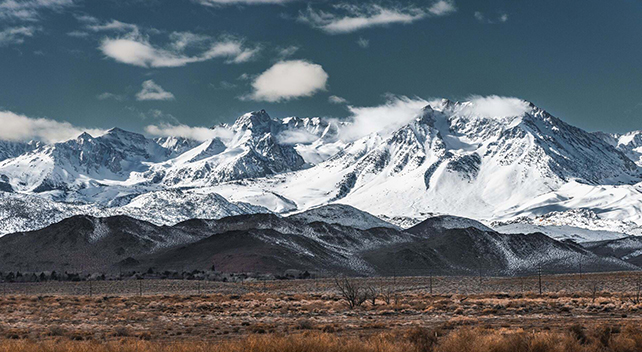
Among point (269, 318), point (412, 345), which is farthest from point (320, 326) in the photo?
point (412, 345)

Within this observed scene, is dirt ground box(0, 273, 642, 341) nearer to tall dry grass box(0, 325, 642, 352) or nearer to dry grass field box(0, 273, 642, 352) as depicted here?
dry grass field box(0, 273, 642, 352)

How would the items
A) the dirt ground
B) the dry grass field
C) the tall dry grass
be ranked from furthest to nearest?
the dirt ground → the dry grass field → the tall dry grass

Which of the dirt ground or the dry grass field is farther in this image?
the dirt ground

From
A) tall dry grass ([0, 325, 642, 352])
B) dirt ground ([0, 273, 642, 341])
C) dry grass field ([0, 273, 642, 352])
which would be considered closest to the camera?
tall dry grass ([0, 325, 642, 352])

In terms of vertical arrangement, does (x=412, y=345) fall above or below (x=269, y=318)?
above

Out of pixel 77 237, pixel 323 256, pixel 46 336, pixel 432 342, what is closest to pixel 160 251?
pixel 77 237

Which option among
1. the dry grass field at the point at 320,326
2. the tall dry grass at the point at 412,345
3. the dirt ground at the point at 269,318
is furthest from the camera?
the dirt ground at the point at 269,318

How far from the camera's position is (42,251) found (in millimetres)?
191625

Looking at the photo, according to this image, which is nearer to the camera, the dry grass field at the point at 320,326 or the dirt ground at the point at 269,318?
the dry grass field at the point at 320,326

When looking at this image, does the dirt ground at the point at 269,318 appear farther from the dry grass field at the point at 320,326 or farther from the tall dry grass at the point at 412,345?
the tall dry grass at the point at 412,345

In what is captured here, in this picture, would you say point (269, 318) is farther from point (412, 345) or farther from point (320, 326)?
point (412, 345)

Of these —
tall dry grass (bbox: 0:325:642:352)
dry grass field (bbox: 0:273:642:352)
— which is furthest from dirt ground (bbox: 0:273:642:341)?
tall dry grass (bbox: 0:325:642:352)

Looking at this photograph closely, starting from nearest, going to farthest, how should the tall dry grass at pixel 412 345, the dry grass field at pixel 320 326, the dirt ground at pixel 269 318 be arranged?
1. the tall dry grass at pixel 412 345
2. the dry grass field at pixel 320 326
3. the dirt ground at pixel 269 318

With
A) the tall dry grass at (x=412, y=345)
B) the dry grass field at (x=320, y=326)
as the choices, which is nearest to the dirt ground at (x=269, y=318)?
the dry grass field at (x=320, y=326)
